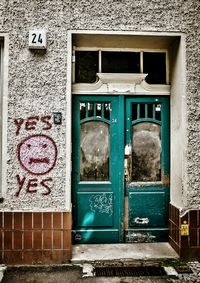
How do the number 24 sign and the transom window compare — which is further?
the transom window

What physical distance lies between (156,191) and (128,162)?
693 millimetres

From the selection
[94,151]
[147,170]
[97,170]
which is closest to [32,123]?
[94,151]

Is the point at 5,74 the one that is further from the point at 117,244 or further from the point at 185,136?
Result: the point at 117,244

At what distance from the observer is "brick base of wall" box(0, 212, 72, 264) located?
4836 millimetres

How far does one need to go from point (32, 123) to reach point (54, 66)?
928 mm

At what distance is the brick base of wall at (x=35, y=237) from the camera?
190 inches

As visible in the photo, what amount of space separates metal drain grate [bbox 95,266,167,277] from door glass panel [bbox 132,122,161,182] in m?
1.49

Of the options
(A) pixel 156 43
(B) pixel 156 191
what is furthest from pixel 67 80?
(B) pixel 156 191

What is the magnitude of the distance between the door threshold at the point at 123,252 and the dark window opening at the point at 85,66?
2.78 m

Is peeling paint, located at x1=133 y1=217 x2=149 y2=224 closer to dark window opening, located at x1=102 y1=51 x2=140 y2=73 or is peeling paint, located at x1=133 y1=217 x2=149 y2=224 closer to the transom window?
the transom window

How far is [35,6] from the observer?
4969 mm

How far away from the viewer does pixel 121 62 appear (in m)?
5.62

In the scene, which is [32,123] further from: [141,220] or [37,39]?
[141,220]

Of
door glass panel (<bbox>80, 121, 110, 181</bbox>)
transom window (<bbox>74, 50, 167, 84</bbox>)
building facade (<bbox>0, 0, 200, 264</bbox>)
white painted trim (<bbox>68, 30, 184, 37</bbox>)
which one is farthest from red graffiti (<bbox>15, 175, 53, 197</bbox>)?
white painted trim (<bbox>68, 30, 184, 37</bbox>)
